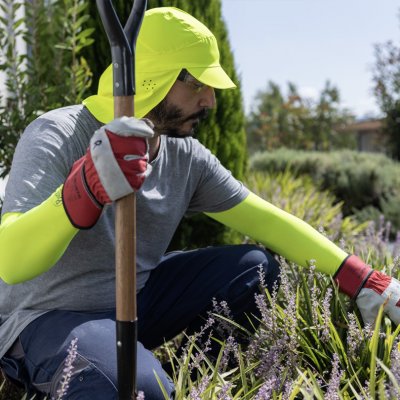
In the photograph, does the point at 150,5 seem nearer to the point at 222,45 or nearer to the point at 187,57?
the point at 222,45

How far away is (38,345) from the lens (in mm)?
1971

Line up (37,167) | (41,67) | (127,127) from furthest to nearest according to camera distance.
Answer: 1. (41,67)
2. (37,167)
3. (127,127)

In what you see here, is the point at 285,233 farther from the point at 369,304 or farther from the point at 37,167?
the point at 37,167

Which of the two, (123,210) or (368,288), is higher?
(123,210)

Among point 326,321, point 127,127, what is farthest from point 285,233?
point 127,127

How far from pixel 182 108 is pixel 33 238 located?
75cm

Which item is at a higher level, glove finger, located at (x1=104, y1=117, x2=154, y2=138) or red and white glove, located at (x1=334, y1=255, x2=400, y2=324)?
glove finger, located at (x1=104, y1=117, x2=154, y2=138)

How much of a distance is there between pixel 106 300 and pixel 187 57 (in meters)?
0.89

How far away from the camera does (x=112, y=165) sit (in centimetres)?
151

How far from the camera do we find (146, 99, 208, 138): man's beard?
216 centimetres

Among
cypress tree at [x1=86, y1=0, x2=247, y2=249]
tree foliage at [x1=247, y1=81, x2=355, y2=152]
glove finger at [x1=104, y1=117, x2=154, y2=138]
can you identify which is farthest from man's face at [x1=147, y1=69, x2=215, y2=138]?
tree foliage at [x1=247, y1=81, x2=355, y2=152]

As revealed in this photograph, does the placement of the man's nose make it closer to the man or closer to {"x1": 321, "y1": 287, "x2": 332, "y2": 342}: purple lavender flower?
the man

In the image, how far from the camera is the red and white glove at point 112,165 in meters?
1.50

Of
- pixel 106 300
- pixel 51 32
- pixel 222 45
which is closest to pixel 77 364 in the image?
pixel 106 300
